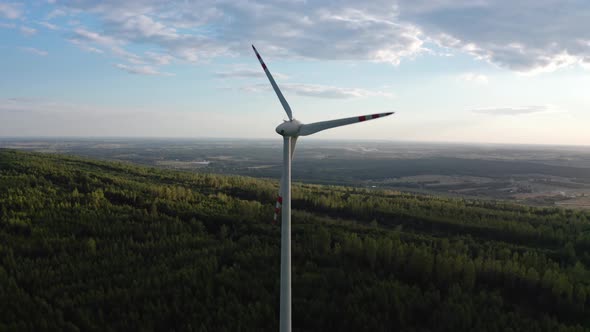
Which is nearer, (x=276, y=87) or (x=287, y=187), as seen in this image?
(x=287, y=187)

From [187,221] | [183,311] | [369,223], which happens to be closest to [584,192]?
[369,223]

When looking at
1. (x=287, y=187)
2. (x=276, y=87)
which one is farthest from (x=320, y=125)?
(x=276, y=87)

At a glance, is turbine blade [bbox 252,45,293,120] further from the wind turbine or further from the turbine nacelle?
the turbine nacelle

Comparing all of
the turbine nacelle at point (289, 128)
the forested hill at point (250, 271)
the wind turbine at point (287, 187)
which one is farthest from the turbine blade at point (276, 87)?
the forested hill at point (250, 271)

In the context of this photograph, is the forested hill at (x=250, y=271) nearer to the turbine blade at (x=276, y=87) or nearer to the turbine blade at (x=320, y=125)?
the turbine blade at (x=320, y=125)

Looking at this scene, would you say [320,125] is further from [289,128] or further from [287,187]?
[287,187]

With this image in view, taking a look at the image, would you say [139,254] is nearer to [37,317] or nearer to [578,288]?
[37,317]
